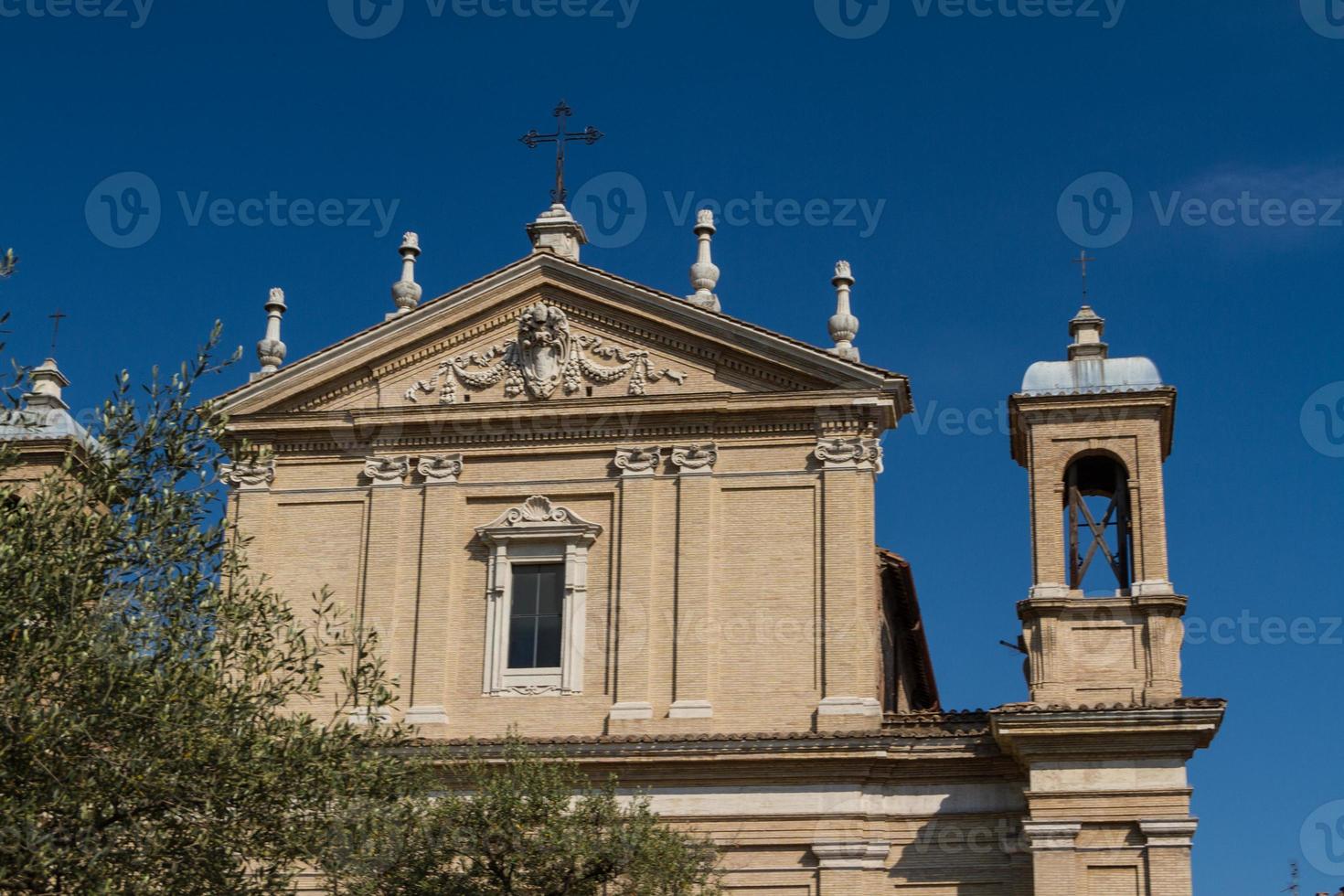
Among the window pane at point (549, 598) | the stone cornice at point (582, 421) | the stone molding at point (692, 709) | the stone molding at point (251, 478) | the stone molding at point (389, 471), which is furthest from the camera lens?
the stone molding at point (251, 478)

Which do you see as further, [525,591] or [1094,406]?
[525,591]

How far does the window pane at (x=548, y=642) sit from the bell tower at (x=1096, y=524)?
5.47 meters

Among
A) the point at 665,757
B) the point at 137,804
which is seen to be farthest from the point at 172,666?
the point at 665,757

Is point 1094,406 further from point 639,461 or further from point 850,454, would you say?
point 639,461

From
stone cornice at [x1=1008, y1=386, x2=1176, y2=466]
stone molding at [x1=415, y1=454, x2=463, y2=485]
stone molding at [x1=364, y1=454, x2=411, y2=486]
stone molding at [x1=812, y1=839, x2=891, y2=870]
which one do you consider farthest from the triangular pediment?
stone molding at [x1=812, y1=839, x2=891, y2=870]

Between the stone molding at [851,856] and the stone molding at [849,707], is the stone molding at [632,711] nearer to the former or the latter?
the stone molding at [849,707]

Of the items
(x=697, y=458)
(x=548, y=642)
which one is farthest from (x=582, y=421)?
(x=548, y=642)

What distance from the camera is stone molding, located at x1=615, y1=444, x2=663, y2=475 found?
24266 millimetres

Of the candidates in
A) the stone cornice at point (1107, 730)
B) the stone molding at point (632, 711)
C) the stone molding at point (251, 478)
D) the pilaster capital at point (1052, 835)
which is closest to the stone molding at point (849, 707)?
the stone cornice at point (1107, 730)

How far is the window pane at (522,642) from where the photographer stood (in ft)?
78.1

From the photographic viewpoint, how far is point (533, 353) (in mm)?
25062

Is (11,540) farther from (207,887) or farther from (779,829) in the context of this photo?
(779,829)

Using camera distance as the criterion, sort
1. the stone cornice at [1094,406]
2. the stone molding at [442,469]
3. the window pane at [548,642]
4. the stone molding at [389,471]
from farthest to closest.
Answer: the stone molding at [389,471] → the stone molding at [442,469] → the window pane at [548,642] → the stone cornice at [1094,406]

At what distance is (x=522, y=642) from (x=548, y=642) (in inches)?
12.7
